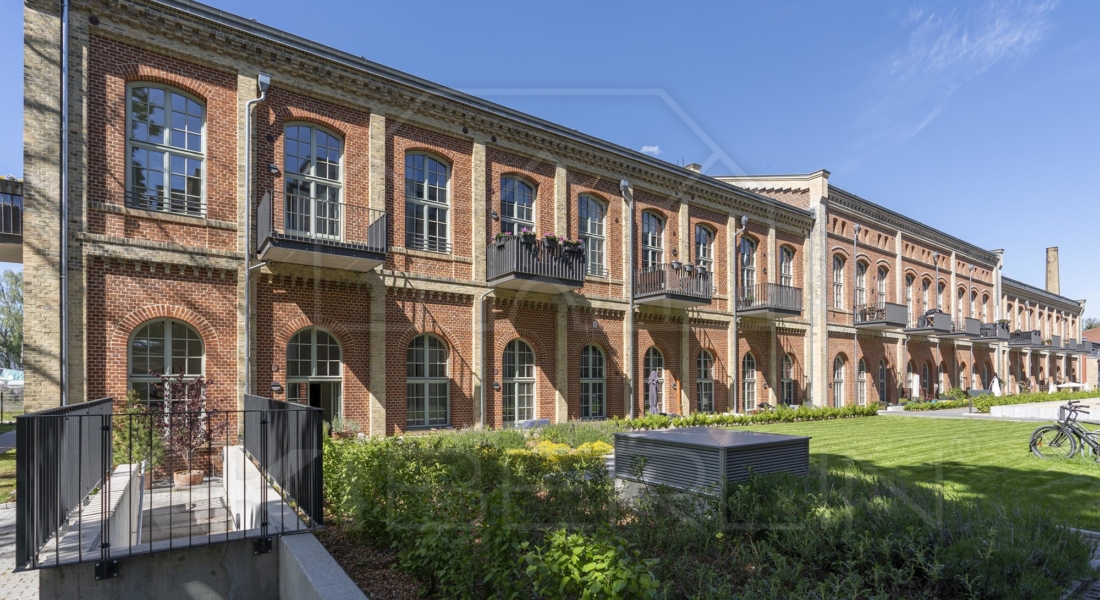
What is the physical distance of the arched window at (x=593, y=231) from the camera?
19.5 metres

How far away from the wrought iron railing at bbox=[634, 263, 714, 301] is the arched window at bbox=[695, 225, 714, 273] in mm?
2456

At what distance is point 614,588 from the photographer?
3.47 metres

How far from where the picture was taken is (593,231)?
19.9m

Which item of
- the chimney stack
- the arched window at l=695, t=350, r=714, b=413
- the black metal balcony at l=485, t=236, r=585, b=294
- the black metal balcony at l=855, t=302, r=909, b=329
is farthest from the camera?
the chimney stack

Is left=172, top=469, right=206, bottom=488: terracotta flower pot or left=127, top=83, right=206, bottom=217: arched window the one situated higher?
left=127, top=83, right=206, bottom=217: arched window

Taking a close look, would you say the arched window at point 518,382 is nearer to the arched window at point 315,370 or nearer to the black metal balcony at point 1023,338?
the arched window at point 315,370

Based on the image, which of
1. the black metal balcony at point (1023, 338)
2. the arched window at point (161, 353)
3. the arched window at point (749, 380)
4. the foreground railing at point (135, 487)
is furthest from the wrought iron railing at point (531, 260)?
the black metal balcony at point (1023, 338)

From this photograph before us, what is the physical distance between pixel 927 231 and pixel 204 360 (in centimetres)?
3762

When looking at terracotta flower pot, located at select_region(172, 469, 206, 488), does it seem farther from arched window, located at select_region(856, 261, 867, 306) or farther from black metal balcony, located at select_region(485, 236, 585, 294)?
arched window, located at select_region(856, 261, 867, 306)

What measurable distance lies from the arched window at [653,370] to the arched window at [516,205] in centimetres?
643

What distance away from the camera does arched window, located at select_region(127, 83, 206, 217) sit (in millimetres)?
11930

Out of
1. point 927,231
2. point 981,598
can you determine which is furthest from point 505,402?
point 927,231

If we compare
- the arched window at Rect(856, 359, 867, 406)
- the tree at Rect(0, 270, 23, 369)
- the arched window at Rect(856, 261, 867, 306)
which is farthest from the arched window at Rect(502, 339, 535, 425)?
the tree at Rect(0, 270, 23, 369)

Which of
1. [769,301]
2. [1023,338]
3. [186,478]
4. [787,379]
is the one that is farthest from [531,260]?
[1023,338]
